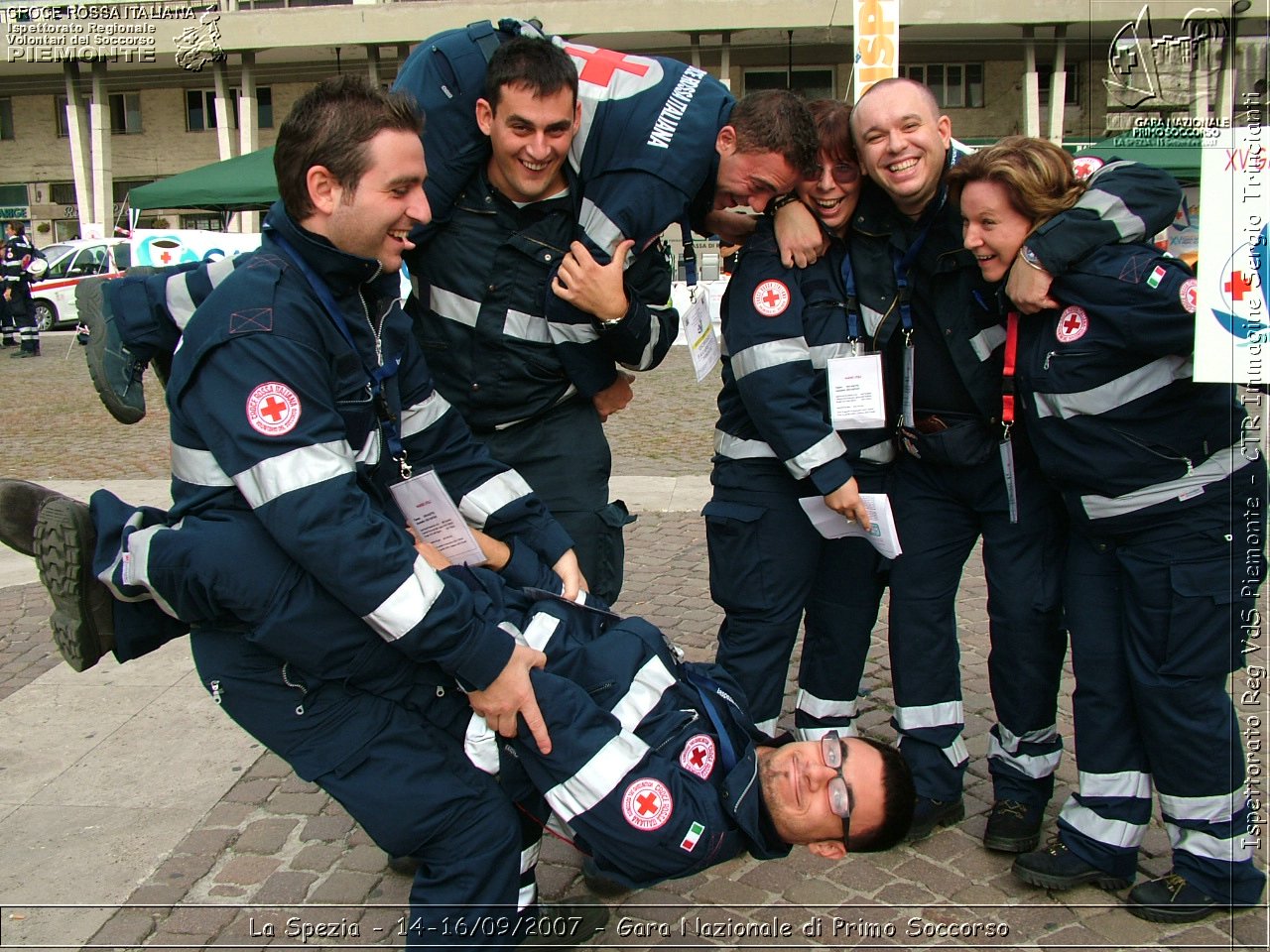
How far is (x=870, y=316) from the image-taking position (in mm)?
3502

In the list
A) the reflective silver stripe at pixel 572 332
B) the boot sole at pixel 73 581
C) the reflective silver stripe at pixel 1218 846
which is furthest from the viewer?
the reflective silver stripe at pixel 572 332

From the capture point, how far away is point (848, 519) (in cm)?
348

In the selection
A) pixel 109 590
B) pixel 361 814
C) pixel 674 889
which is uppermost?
pixel 109 590

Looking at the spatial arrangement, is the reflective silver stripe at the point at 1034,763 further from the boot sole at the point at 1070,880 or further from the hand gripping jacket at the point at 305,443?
the hand gripping jacket at the point at 305,443

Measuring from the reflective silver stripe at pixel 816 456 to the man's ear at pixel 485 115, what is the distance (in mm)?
1299

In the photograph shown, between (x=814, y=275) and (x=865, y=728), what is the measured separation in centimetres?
178

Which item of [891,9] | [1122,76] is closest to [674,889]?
[891,9]

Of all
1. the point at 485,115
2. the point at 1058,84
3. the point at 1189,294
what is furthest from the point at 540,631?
the point at 1058,84

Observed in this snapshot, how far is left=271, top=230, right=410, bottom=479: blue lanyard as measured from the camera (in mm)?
2477

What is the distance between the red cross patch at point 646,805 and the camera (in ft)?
8.05

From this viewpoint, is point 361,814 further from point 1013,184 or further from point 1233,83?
point 1233,83

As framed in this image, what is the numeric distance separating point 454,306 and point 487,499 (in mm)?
639

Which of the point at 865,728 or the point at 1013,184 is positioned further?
the point at 865,728

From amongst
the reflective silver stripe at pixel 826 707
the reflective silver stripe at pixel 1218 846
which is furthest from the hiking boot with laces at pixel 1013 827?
the reflective silver stripe at pixel 826 707
